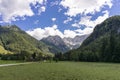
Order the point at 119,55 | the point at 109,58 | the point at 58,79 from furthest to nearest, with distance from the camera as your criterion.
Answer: the point at 109,58 → the point at 119,55 → the point at 58,79

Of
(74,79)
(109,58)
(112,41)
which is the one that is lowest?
(74,79)

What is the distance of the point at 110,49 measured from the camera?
561ft

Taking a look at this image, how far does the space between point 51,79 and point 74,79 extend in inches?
134

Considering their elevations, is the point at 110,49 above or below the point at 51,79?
above

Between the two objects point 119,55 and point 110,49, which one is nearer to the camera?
point 119,55

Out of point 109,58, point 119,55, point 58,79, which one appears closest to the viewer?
point 58,79

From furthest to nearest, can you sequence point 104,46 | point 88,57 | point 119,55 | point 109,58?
point 88,57
point 104,46
point 109,58
point 119,55

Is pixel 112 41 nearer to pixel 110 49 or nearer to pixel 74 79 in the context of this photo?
pixel 110 49

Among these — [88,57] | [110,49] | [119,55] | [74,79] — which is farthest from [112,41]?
[74,79]

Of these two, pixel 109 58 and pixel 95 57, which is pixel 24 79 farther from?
pixel 95 57

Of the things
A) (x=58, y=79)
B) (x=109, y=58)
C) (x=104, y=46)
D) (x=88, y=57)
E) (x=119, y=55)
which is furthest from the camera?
(x=88, y=57)

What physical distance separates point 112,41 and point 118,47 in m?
11.1

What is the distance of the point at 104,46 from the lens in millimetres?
181250

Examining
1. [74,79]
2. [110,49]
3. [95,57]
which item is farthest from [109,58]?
[74,79]
